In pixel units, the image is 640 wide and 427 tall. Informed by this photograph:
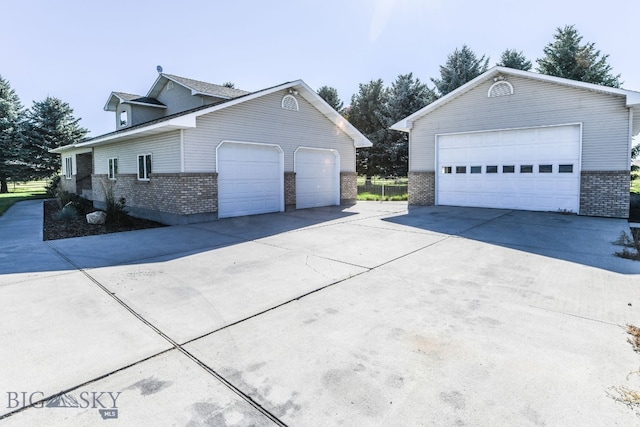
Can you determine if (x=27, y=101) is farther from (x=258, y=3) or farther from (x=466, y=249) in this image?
(x=466, y=249)

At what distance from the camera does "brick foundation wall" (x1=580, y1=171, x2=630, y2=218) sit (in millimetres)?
10977

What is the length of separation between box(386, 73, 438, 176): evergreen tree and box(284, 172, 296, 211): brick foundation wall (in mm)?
14639

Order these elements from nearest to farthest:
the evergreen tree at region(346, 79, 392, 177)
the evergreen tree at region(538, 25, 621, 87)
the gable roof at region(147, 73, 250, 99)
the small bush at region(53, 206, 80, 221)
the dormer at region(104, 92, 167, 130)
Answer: the small bush at region(53, 206, 80, 221)
the gable roof at region(147, 73, 250, 99)
the dormer at region(104, 92, 167, 130)
the evergreen tree at region(538, 25, 621, 87)
the evergreen tree at region(346, 79, 392, 177)

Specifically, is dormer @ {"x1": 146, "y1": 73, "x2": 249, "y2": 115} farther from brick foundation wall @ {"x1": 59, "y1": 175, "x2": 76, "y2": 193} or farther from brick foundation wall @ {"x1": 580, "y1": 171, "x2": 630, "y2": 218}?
brick foundation wall @ {"x1": 580, "y1": 171, "x2": 630, "y2": 218}

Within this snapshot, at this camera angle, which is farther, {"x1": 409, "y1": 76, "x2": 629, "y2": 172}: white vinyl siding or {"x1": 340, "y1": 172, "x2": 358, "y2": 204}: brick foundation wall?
{"x1": 340, "y1": 172, "x2": 358, "y2": 204}: brick foundation wall

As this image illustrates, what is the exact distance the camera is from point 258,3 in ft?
35.0

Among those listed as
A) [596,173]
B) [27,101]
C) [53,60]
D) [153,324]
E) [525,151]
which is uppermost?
[27,101]

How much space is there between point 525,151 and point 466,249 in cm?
796

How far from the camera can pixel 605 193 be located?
1123cm

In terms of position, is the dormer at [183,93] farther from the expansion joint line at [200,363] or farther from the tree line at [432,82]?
the tree line at [432,82]

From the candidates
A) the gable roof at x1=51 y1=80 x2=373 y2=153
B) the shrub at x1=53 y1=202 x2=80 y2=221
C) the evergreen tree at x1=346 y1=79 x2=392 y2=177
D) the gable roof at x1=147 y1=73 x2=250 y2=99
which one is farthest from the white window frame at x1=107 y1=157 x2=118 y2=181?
the evergreen tree at x1=346 y1=79 x2=392 y2=177

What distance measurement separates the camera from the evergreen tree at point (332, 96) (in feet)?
117

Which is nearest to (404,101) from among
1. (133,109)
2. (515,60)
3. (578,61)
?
(515,60)

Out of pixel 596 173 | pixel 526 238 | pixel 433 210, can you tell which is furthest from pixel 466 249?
pixel 596 173
